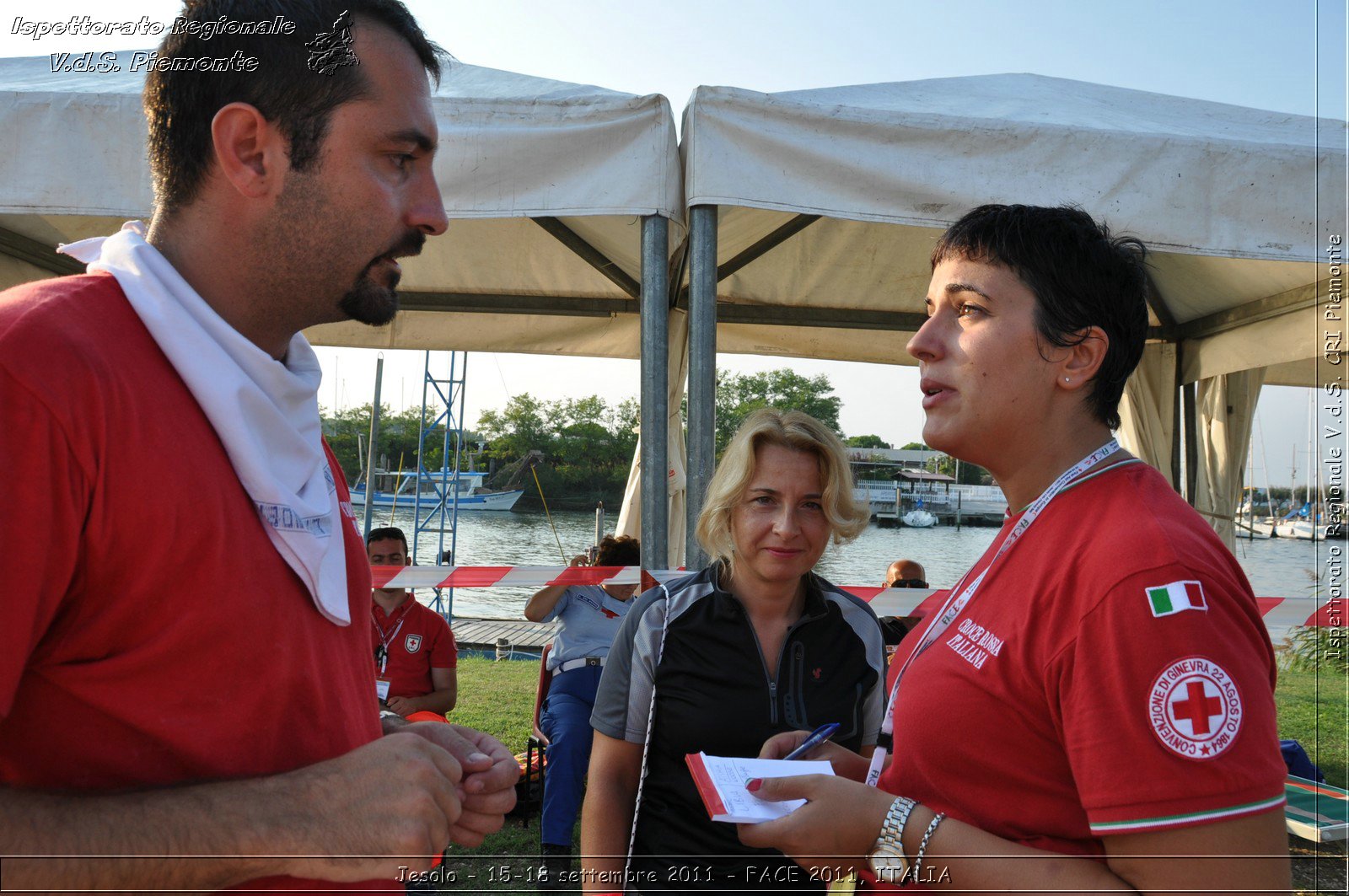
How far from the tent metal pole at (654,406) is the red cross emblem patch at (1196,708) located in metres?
2.40

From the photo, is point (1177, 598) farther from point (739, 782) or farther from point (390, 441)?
point (390, 441)

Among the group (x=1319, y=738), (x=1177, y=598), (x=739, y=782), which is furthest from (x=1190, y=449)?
(x=1177, y=598)

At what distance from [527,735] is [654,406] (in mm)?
3837

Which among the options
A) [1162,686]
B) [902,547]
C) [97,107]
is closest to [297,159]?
[1162,686]

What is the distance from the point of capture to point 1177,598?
1111 mm

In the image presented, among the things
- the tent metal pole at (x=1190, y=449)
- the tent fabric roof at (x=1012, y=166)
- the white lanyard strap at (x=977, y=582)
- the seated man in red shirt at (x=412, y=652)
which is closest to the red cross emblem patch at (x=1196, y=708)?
the white lanyard strap at (x=977, y=582)

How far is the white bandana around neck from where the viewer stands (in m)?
1.01

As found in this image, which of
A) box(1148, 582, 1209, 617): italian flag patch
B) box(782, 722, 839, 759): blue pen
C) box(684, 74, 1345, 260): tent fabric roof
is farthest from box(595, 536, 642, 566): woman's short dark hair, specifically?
box(1148, 582, 1209, 617): italian flag patch

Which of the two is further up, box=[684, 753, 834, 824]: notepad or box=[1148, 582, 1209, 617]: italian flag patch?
box=[1148, 582, 1209, 617]: italian flag patch

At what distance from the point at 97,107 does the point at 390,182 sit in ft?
8.24

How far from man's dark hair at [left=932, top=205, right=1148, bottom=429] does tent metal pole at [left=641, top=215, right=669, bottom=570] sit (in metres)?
Answer: 1.88

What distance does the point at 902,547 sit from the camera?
1773 inches

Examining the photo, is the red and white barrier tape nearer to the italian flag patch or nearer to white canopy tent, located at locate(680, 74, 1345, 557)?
white canopy tent, located at locate(680, 74, 1345, 557)

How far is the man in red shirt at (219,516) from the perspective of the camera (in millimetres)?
853
